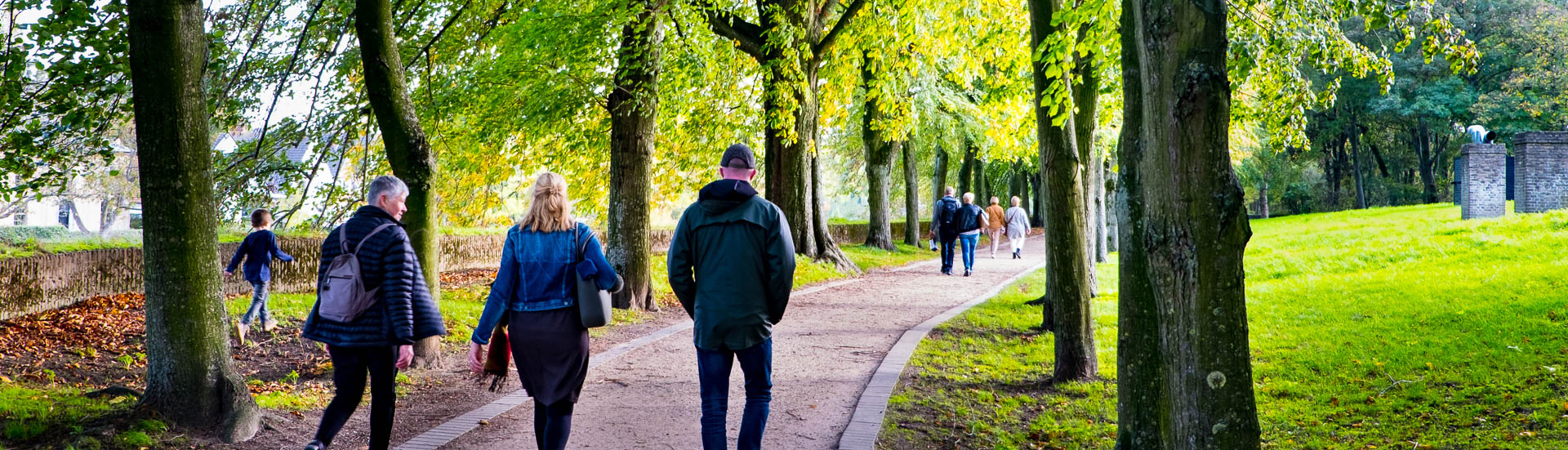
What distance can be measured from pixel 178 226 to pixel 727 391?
344cm

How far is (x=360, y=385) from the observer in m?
5.04

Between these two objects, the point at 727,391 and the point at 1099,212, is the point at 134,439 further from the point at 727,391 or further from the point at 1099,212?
the point at 1099,212


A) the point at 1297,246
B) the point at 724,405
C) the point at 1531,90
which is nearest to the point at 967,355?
the point at 724,405

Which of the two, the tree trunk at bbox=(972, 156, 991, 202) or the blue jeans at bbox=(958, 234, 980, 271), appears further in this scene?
the tree trunk at bbox=(972, 156, 991, 202)

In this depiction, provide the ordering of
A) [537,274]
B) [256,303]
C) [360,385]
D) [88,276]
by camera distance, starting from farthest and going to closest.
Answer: [88,276] < [256,303] < [360,385] < [537,274]

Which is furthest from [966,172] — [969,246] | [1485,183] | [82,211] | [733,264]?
[82,211]

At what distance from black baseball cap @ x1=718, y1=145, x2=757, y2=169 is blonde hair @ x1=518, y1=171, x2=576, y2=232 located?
79 centimetres

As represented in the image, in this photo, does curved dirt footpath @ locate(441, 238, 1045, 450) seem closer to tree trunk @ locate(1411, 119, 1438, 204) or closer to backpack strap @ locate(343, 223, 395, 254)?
backpack strap @ locate(343, 223, 395, 254)

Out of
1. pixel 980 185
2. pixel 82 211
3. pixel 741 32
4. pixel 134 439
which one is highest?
pixel 741 32

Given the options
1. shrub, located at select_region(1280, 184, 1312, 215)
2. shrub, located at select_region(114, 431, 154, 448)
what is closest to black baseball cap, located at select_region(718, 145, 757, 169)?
shrub, located at select_region(114, 431, 154, 448)

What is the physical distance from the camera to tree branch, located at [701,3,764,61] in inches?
651

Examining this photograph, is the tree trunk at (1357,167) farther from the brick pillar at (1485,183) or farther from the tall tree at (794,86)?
the tall tree at (794,86)

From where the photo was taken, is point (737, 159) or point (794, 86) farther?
point (794, 86)

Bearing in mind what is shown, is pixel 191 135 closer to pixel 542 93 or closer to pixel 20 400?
pixel 20 400
